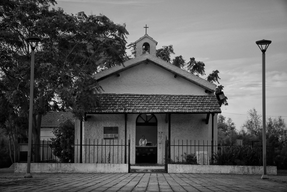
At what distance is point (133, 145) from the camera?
25297 mm

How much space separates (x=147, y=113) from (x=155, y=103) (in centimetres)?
72

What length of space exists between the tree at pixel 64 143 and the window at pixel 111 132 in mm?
2070

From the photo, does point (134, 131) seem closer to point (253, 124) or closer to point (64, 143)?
point (64, 143)

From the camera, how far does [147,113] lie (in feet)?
80.4

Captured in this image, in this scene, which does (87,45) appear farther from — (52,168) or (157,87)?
(52,168)

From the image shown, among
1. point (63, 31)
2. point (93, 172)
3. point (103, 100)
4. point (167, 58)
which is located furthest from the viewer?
point (167, 58)

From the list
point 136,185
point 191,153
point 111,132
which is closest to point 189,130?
point 191,153

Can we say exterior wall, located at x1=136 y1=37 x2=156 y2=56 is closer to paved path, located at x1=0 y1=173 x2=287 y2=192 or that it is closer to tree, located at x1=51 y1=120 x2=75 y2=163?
tree, located at x1=51 y1=120 x2=75 y2=163

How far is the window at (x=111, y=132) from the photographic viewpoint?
2528 cm

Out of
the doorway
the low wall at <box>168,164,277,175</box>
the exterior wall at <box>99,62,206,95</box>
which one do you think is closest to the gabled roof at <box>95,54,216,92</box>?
the exterior wall at <box>99,62,206,95</box>

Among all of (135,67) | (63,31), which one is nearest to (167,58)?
(135,67)

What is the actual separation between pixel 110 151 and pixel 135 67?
5.09 m

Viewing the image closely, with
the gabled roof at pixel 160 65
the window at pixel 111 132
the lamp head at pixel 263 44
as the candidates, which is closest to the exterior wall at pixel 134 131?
the window at pixel 111 132

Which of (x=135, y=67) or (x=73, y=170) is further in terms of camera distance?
(x=135, y=67)
